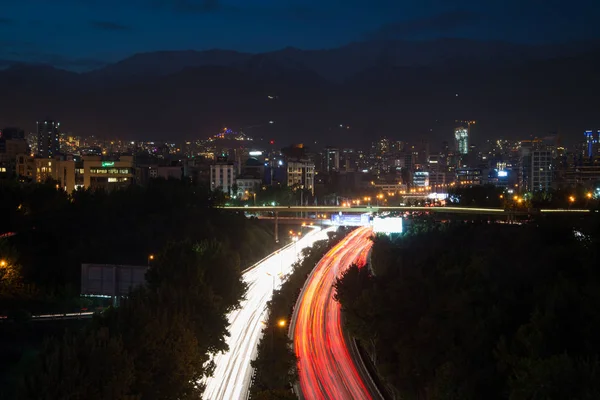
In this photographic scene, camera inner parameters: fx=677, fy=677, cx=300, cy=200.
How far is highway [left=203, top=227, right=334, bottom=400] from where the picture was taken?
334 inches

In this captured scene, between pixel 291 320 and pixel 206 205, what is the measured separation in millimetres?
13414

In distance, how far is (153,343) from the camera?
309 inches

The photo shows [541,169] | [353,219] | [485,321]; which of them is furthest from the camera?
[541,169]

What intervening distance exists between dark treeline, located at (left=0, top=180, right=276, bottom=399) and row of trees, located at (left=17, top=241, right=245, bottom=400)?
0.01 meters

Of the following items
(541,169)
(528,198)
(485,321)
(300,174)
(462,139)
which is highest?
(462,139)

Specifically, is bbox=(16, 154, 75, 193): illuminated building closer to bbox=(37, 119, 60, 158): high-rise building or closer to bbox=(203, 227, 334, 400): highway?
bbox=(203, 227, 334, 400): highway

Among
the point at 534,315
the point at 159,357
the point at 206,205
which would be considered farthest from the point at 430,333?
the point at 206,205

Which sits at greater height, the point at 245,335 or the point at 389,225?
the point at 389,225

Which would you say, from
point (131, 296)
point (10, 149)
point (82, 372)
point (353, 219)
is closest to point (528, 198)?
point (353, 219)

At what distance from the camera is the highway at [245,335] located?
850 centimetres

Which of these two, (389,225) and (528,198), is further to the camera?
(528,198)

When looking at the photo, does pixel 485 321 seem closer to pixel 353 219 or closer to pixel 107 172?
pixel 353 219

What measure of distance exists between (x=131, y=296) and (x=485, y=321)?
508 cm

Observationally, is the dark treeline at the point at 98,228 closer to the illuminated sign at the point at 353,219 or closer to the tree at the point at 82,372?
the illuminated sign at the point at 353,219
